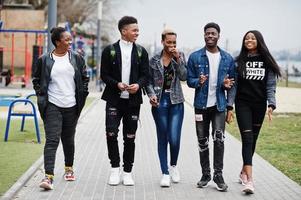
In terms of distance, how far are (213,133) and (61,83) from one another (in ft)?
6.20

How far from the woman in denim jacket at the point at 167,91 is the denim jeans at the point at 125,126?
29cm

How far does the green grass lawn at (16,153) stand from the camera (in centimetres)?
834

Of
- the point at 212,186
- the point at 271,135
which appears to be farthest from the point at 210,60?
the point at 271,135

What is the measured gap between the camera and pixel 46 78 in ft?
25.2

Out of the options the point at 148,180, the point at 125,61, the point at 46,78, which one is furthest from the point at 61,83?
the point at 148,180

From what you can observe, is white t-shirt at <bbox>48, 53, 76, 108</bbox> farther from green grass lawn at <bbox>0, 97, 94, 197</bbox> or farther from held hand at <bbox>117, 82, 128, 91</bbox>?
green grass lawn at <bbox>0, 97, 94, 197</bbox>

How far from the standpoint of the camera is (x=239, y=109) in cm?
788

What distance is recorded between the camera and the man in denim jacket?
25.4 feet

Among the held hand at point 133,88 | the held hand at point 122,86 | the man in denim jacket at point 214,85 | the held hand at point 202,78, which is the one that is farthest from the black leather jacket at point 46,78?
the held hand at point 202,78

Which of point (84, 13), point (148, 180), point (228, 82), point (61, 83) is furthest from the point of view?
point (84, 13)

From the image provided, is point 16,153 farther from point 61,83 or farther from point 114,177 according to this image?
point 61,83

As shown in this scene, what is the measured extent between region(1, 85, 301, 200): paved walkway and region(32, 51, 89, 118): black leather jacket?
99 cm

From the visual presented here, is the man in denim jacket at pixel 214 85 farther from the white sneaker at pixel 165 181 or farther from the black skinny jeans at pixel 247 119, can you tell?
the white sneaker at pixel 165 181

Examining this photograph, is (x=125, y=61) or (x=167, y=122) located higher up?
(x=125, y=61)
